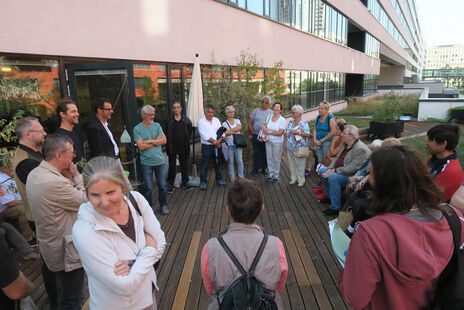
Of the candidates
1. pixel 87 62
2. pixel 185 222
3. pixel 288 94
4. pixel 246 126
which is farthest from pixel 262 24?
pixel 185 222

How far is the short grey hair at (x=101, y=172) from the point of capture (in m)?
1.54

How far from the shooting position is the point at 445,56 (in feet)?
587

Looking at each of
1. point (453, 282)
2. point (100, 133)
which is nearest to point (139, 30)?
point (100, 133)

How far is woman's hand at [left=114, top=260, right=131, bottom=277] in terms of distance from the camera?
145 cm

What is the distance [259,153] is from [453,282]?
18.0 ft

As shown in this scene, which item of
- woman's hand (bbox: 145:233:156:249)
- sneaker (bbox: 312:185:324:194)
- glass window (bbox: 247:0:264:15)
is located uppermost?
glass window (bbox: 247:0:264:15)

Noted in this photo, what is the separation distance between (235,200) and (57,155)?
4.67ft

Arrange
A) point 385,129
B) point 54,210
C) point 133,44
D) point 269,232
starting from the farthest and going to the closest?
1. point 385,129
2. point 133,44
3. point 269,232
4. point 54,210

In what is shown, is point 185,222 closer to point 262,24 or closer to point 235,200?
point 235,200

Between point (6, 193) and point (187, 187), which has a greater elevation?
point (6, 193)

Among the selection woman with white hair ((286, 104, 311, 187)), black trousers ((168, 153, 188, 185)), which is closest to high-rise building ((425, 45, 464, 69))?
woman with white hair ((286, 104, 311, 187))

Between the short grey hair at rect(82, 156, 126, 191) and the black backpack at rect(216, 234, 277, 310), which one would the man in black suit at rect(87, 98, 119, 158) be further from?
the black backpack at rect(216, 234, 277, 310)

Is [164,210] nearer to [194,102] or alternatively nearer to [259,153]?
[194,102]

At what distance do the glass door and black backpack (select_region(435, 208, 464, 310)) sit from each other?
493cm
